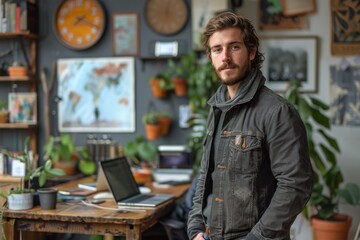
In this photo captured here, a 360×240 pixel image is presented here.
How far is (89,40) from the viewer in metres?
4.55

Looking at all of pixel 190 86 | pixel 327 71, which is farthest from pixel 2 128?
pixel 327 71

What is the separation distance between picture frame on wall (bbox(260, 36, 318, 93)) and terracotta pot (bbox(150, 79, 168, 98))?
928 millimetres

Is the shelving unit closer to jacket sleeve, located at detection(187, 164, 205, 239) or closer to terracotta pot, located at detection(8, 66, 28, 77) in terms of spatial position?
terracotta pot, located at detection(8, 66, 28, 77)

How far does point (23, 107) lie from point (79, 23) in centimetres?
95

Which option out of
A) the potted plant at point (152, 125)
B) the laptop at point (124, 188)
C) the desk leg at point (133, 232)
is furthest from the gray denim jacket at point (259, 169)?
the potted plant at point (152, 125)

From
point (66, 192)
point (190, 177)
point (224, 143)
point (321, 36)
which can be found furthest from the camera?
point (321, 36)

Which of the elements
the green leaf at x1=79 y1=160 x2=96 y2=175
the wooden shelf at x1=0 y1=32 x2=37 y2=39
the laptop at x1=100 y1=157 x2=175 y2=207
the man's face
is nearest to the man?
the man's face

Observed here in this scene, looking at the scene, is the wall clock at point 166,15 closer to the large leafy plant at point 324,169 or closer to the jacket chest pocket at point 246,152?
the large leafy plant at point 324,169

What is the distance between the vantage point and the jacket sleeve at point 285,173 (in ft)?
5.24

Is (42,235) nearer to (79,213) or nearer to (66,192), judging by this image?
(66,192)

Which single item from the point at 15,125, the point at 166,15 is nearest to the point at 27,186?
the point at 15,125

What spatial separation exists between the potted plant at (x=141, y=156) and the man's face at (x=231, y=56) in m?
2.42

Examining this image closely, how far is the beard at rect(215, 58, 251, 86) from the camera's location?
1.76 m

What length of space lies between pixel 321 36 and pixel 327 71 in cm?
31
